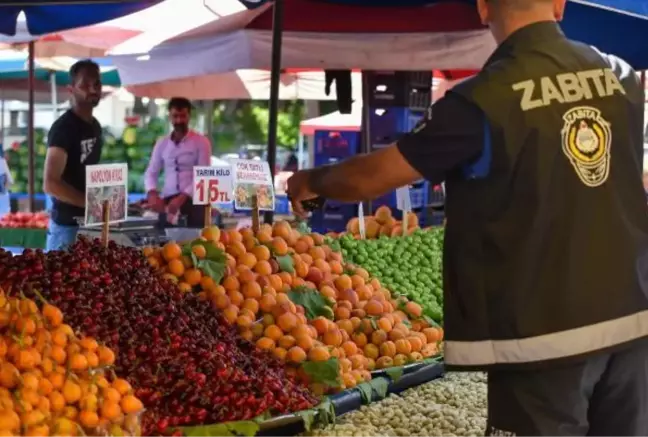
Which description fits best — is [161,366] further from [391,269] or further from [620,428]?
[391,269]

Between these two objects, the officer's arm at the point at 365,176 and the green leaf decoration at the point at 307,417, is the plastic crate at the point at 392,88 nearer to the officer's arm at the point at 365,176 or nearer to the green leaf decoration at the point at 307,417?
the green leaf decoration at the point at 307,417

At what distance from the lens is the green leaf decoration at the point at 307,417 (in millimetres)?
3291

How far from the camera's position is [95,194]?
12.7ft

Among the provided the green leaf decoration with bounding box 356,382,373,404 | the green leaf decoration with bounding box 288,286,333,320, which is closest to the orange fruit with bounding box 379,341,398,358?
the green leaf decoration with bounding box 288,286,333,320

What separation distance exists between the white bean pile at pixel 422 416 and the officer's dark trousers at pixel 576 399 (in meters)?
1.13

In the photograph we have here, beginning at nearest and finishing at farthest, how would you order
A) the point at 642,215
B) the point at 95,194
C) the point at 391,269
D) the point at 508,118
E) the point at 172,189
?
the point at 508,118 → the point at 642,215 → the point at 95,194 → the point at 391,269 → the point at 172,189

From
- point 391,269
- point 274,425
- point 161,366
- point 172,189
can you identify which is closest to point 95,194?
point 161,366

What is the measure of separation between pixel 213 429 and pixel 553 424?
1144mm

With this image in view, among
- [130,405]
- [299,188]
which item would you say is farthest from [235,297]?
[299,188]

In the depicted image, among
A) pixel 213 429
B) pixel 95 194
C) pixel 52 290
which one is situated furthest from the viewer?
pixel 95 194

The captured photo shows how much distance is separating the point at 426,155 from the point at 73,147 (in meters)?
4.02

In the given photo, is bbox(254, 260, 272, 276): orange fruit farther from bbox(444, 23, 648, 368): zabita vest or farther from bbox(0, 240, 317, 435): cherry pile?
bbox(444, 23, 648, 368): zabita vest

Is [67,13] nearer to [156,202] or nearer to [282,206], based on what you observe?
[156,202]

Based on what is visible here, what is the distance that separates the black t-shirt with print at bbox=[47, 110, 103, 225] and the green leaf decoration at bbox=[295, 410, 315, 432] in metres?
3.01
